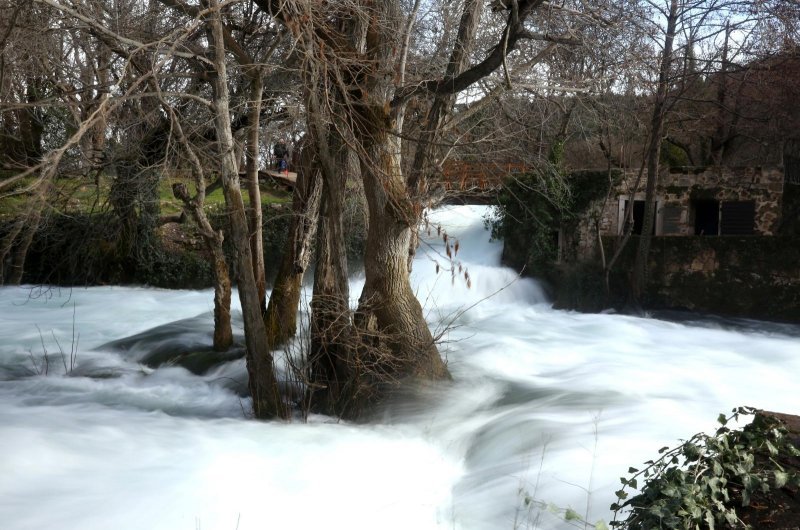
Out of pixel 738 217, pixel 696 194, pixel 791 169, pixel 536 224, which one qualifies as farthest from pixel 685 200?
pixel 536 224

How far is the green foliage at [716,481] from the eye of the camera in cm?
374

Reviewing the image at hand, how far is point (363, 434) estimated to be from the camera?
8.29 m

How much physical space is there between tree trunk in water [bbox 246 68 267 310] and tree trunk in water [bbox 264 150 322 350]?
0.96 ft

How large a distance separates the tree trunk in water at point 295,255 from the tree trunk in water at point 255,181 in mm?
293

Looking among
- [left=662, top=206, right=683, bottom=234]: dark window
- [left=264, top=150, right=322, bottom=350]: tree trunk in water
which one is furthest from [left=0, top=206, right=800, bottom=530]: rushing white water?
[left=662, top=206, right=683, bottom=234]: dark window

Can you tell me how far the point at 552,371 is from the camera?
37.6 feet

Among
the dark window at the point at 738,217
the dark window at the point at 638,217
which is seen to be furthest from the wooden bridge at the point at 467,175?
the dark window at the point at 738,217

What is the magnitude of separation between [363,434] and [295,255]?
9.58ft

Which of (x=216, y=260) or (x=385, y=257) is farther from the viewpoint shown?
(x=216, y=260)

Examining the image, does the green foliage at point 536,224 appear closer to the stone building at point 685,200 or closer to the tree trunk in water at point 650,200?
the stone building at point 685,200

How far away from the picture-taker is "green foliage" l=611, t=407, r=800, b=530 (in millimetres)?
3742

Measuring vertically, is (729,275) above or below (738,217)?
below

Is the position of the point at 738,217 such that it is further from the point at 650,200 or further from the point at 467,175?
the point at 467,175

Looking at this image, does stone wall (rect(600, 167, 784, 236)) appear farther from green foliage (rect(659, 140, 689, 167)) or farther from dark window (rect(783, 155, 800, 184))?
green foliage (rect(659, 140, 689, 167))
